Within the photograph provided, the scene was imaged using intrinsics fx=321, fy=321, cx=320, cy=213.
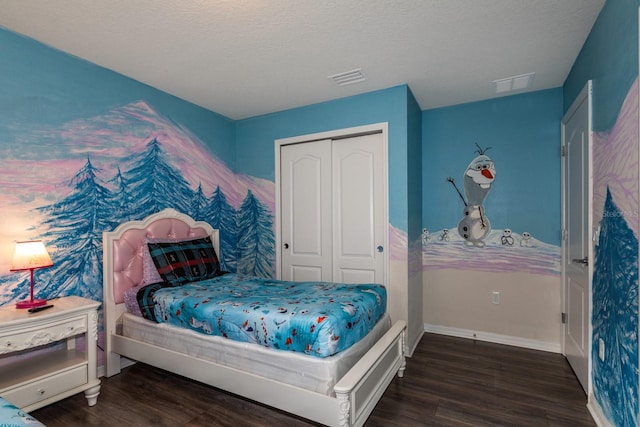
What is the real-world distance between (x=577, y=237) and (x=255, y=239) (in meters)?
3.29

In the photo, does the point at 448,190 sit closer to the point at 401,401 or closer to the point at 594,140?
the point at 594,140

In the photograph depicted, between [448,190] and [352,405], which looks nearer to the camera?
[352,405]

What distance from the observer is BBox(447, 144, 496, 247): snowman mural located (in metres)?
Answer: 3.53

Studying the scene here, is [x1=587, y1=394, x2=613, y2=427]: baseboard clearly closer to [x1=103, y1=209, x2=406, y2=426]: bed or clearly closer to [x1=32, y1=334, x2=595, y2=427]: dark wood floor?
[x1=32, y1=334, x2=595, y2=427]: dark wood floor

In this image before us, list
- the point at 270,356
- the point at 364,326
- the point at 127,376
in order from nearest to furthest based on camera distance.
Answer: the point at 270,356
the point at 364,326
the point at 127,376

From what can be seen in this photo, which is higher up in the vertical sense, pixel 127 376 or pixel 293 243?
pixel 293 243

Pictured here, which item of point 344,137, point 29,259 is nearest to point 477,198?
point 344,137

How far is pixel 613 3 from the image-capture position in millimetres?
1829

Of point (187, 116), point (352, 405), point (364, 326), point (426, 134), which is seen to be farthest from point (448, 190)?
point (187, 116)

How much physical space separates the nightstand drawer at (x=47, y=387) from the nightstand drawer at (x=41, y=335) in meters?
0.24

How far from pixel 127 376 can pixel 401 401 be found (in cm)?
223

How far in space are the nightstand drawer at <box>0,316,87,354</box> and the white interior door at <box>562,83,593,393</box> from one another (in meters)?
3.54

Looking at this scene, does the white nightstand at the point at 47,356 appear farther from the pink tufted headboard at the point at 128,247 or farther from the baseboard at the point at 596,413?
the baseboard at the point at 596,413

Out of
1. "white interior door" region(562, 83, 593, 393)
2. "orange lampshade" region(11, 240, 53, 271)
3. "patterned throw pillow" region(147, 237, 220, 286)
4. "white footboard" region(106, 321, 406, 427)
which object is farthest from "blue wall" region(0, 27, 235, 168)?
"white interior door" region(562, 83, 593, 393)
